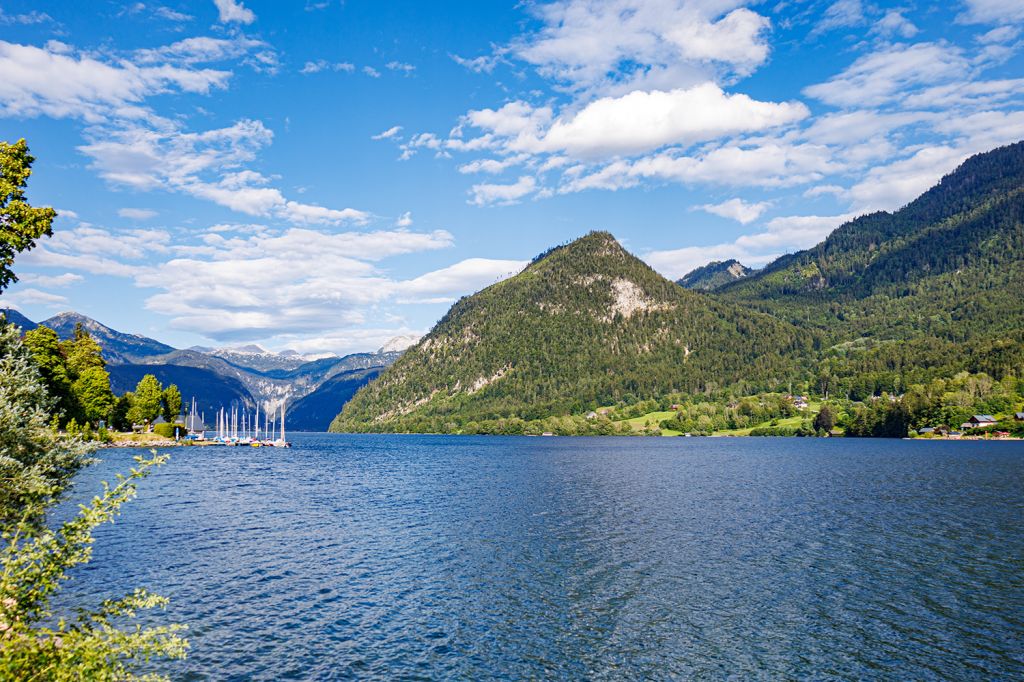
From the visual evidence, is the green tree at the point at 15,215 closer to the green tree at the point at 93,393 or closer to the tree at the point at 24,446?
the tree at the point at 24,446

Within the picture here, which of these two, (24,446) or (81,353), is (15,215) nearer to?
(24,446)

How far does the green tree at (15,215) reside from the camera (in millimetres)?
33844

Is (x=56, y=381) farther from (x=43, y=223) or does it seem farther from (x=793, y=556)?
(x=793, y=556)

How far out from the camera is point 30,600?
54.9ft

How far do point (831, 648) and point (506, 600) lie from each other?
2169cm

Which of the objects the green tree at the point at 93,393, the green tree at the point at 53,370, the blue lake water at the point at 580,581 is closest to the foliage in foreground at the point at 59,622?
the blue lake water at the point at 580,581

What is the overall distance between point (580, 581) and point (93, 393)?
16988 cm

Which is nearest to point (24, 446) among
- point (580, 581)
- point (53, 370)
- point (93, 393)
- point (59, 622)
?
point (59, 622)

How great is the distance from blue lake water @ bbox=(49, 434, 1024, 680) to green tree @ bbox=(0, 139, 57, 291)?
24.7 m

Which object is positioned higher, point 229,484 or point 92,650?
point 92,650

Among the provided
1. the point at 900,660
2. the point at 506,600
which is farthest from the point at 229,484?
the point at 900,660

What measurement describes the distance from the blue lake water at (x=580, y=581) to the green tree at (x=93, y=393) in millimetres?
77153

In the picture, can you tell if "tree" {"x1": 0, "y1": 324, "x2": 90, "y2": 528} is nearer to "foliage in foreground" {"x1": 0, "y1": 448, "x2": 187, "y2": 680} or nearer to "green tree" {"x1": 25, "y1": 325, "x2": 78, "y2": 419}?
"foliage in foreground" {"x1": 0, "y1": 448, "x2": 187, "y2": 680}

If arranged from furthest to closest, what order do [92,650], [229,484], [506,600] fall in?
[229,484], [506,600], [92,650]
